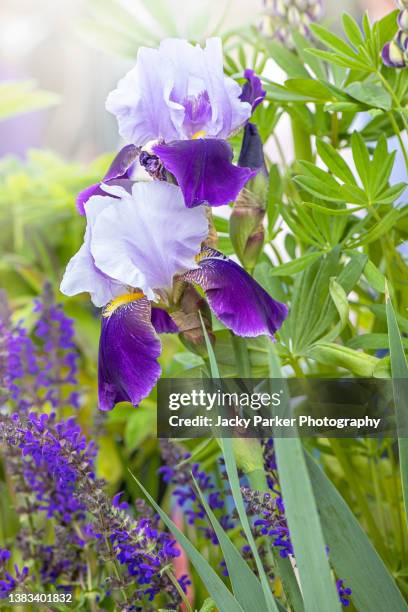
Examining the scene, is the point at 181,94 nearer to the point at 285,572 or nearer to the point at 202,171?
the point at 202,171

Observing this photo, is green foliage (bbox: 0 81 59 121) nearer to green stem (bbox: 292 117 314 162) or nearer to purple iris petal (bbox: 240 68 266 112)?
green stem (bbox: 292 117 314 162)

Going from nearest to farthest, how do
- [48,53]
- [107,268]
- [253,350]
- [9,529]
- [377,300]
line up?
[107,268]
[253,350]
[377,300]
[9,529]
[48,53]

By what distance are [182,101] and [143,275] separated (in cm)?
10

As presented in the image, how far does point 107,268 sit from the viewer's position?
1.18 ft

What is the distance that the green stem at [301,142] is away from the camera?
0.57 meters

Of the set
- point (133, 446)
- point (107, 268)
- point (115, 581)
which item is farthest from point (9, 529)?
point (107, 268)

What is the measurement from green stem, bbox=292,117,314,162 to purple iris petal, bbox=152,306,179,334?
0.23 meters

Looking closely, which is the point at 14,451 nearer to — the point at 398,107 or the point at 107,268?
the point at 107,268

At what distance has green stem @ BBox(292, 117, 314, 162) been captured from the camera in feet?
1.88

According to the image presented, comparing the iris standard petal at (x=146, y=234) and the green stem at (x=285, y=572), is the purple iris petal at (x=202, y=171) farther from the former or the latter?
the green stem at (x=285, y=572)

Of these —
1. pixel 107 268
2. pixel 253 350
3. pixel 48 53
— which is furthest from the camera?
pixel 48 53

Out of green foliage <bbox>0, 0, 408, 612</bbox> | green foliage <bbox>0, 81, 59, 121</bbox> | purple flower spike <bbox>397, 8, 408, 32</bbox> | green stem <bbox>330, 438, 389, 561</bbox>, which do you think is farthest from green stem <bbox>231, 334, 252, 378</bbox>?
green foliage <bbox>0, 81, 59, 121</bbox>

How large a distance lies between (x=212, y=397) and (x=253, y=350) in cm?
8

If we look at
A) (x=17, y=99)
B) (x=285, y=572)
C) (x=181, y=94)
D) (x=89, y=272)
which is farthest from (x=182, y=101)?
(x=17, y=99)
